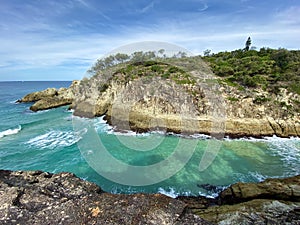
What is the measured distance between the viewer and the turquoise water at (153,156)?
13312mm

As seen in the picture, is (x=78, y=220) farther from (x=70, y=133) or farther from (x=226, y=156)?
(x=70, y=133)

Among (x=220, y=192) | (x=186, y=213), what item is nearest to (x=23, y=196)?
(x=186, y=213)

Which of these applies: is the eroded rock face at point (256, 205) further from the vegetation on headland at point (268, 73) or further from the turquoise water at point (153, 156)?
the vegetation on headland at point (268, 73)

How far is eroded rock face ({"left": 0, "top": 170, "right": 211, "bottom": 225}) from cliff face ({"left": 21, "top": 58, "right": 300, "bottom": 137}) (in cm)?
1729

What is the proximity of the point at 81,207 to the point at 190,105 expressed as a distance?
20967 millimetres

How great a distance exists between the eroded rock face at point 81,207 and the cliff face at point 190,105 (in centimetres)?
1729

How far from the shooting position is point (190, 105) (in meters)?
24.2

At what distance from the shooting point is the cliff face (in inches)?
859

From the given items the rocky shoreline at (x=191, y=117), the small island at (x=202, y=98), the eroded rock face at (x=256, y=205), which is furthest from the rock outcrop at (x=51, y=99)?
the eroded rock face at (x=256, y=205)

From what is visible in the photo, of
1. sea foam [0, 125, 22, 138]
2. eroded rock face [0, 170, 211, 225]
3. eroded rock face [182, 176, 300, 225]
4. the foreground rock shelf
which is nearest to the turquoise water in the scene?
sea foam [0, 125, 22, 138]

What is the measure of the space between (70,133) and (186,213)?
21.2 m

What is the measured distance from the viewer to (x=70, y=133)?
75.3ft

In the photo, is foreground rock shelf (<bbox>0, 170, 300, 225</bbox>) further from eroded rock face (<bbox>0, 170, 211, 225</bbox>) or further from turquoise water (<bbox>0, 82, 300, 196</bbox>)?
turquoise water (<bbox>0, 82, 300, 196</bbox>)

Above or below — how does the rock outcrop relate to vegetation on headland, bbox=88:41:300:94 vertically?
below
